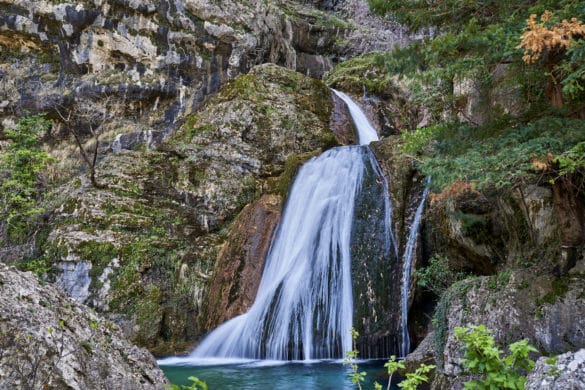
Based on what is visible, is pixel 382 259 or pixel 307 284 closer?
pixel 382 259

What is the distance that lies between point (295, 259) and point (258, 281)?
1.26 meters

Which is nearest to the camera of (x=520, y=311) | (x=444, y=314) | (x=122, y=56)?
(x=520, y=311)

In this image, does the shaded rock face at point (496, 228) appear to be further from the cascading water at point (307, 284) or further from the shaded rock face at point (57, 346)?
the shaded rock face at point (57, 346)

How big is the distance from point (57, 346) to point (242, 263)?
32.4ft

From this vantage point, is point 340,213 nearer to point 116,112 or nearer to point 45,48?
point 116,112

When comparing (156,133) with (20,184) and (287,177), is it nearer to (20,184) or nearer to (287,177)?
(20,184)

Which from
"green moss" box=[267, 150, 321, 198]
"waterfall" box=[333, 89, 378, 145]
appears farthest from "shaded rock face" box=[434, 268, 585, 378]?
"waterfall" box=[333, 89, 378, 145]

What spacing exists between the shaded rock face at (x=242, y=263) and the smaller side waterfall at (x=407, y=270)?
4.10 meters

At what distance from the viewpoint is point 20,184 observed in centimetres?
1466

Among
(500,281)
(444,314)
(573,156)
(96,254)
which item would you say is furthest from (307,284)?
(573,156)

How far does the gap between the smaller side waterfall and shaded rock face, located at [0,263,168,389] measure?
7.29 m

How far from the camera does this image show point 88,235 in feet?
42.3

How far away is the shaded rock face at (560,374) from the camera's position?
2490 mm

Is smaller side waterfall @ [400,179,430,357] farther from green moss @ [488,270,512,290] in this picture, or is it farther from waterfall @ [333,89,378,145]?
waterfall @ [333,89,378,145]
